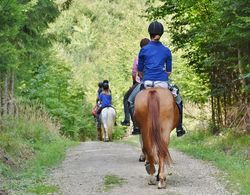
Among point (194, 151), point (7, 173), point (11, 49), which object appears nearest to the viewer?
point (7, 173)

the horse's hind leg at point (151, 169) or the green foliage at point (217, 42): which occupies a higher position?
the green foliage at point (217, 42)

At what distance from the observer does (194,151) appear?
503 inches

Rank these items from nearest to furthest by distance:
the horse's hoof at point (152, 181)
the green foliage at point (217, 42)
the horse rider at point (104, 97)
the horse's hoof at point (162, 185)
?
the horse's hoof at point (162, 185) < the horse's hoof at point (152, 181) < the green foliage at point (217, 42) < the horse rider at point (104, 97)

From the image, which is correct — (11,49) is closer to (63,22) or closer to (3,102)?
(3,102)

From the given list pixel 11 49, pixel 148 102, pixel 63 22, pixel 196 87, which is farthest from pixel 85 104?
pixel 63 22

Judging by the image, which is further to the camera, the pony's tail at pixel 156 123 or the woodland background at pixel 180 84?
the woodland background at pixel 180 84

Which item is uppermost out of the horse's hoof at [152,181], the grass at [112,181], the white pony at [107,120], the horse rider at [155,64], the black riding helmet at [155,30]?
the black riding helmet at [155,30]

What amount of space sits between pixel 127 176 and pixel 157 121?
1.43 metres

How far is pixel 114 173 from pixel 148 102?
70.3 inches

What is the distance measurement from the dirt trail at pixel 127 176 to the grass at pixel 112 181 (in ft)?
0.20

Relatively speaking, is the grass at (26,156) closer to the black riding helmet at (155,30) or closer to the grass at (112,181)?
the grass at (112,181)

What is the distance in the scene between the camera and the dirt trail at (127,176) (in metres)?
7.64

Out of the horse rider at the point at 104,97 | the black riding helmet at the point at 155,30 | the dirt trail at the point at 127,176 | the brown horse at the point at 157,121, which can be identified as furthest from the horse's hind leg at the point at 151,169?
the horse rider at the point at 104,97

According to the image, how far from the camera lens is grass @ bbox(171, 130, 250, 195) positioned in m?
8.12
